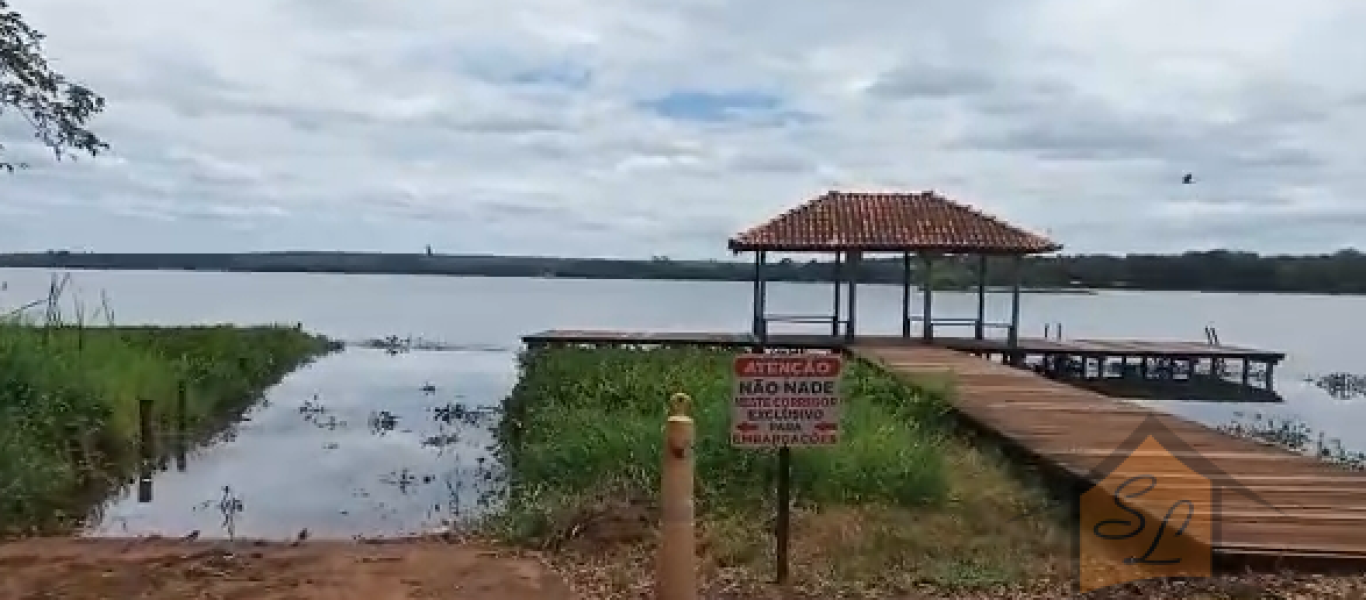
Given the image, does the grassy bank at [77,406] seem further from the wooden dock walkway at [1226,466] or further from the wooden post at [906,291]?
the wooden post at [906,291]

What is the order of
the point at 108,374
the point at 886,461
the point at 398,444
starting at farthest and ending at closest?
the point at 398,444 < the point at 108,374 < the point at 886,461

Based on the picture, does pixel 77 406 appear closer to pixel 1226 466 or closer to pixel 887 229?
pixel 1226 466

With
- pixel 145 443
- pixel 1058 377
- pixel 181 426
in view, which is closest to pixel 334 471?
pixel 145 443

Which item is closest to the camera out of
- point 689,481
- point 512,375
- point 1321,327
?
point 689,481

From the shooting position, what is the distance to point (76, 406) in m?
12.9

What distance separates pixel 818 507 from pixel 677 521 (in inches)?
112

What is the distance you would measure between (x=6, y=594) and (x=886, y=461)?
5115 mm

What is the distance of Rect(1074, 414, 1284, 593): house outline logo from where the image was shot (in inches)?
257

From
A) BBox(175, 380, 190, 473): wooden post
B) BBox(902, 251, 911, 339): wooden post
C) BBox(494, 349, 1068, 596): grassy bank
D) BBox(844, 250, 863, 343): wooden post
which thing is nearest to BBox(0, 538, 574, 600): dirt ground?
BBox(494, 349, 1068, 596): grassy bank

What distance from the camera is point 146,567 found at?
6.89 meters

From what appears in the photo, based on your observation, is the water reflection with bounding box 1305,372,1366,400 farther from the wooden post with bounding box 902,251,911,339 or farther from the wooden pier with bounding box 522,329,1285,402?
the wooden post with bounding box 902,251,911,339

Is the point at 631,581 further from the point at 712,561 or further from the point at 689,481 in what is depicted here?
the point at 689,481

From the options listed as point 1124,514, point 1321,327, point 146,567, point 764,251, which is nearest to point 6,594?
point 146,567

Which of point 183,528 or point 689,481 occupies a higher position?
point 689,481
